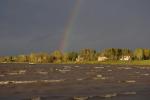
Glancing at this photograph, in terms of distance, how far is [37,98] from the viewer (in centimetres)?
3412

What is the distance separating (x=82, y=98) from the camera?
3450 centimetres

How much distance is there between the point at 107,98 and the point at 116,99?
136 cm

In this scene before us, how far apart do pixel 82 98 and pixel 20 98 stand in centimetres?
589

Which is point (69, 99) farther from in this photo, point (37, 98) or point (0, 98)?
point (0, 98)

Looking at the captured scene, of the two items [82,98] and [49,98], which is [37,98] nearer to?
[49,98]

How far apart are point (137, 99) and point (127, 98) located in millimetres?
1041

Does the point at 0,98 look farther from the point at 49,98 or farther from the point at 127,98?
the point at 127,98

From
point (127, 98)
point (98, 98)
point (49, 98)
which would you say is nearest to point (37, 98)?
point (49, 98)

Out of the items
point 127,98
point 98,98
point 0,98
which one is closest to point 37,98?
point 0,98

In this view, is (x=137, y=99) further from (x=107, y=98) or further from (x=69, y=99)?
(x=69, y=99)

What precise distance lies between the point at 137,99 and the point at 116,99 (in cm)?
200

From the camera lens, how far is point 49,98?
34562mm

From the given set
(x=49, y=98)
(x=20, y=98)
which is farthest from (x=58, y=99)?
(x=20, y=98)

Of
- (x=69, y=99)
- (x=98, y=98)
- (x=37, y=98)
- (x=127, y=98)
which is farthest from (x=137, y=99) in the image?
(x=37, y=98)
